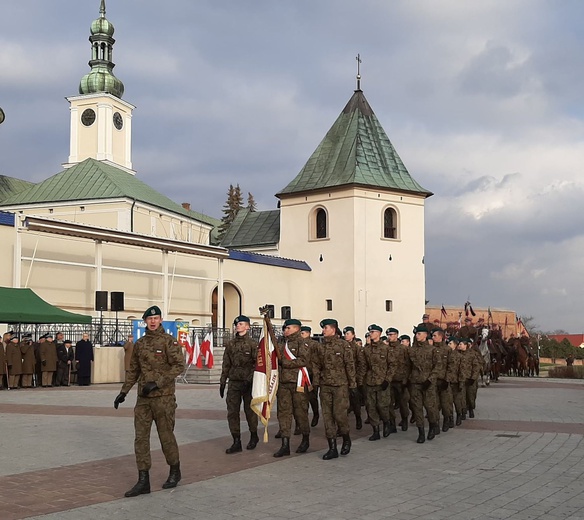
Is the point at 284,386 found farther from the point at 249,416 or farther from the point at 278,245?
the point at 278,245

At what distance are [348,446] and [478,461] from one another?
181 cm

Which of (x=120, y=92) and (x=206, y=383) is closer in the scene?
(x=206, y=383)

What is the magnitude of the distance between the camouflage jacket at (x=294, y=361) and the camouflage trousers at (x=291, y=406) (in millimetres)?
102

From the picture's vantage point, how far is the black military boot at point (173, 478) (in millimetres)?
8438

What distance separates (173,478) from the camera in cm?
848

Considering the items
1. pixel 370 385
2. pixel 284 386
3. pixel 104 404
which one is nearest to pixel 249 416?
pixel 284 386

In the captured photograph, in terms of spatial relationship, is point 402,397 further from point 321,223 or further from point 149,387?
point 321,223

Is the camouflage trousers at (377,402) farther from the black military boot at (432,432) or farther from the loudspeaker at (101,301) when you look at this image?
the loudspeaker at (101,301)

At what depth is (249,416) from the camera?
11.3m

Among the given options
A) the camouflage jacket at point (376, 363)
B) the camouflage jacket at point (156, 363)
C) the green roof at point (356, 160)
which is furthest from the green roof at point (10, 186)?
the camouflage jacket at point (156, 363)

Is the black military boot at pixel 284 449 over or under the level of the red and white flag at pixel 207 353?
under

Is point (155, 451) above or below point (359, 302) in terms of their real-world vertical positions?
below

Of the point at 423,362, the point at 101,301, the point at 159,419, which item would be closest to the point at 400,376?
the point at 423,362

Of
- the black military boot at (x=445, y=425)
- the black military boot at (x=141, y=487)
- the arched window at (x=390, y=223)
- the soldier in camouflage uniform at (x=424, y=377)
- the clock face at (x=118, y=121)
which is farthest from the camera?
the clock face at (x=118, y=121)
